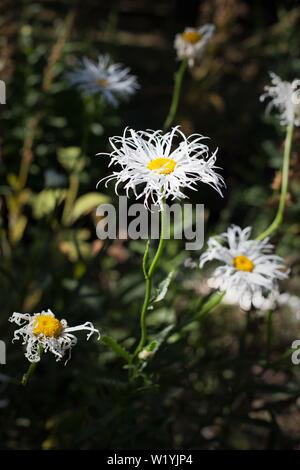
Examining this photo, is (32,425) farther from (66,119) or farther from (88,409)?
(66,119)

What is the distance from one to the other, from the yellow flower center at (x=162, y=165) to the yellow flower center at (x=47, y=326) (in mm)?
301

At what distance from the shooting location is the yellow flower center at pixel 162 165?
1106 mm

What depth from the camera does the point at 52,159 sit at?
7.79ft

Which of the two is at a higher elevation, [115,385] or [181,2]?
[181,2]

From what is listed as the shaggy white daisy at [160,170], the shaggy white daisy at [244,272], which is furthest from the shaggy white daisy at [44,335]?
the shaggy white daisy at [244,272]

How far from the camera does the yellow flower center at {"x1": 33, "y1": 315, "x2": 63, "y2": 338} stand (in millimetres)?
1093

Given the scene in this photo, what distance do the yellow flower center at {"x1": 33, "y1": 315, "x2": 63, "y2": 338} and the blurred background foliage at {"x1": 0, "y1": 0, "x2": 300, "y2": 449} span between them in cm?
27

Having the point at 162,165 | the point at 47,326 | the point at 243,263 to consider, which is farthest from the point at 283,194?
the point at 47,326

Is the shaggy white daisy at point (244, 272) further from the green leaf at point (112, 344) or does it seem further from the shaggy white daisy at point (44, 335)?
the shaggy white daisy at point (44, 335)

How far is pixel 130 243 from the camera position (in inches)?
83.6

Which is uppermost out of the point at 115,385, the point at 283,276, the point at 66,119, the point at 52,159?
the point at 66,119

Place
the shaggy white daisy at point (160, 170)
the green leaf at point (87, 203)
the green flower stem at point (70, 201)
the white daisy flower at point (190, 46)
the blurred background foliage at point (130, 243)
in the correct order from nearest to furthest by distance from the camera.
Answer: the shaggy white daisy at point (160, 170) < the blurred background foliage at point (130, 243) < the white daisy flower at point (190, 46) < the green flower stem at point (70, 201) < the green leaf at point (87, 203)

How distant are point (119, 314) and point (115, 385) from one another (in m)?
0.54

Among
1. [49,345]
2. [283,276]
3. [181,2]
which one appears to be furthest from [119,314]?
[181,2]
